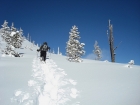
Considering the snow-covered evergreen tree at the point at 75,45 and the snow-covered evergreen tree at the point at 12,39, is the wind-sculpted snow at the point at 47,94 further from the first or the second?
the snow-covered evergreen tree at the point at 75,45

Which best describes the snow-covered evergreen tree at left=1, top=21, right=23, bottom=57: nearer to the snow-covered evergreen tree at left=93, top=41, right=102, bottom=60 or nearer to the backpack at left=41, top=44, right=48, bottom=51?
the backpack at left=41, top=44, right=48, bottom=51

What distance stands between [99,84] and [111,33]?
1460cm

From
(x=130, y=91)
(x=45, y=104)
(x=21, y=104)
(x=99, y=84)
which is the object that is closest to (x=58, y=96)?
(x=45, y=104)

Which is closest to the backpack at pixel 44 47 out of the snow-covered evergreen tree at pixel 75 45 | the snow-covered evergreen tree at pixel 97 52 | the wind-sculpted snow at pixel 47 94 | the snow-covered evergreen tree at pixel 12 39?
the snow-covered evergreen tree at pixel 12 39

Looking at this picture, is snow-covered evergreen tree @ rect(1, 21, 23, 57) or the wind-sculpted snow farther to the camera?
snow-covered evergreen tree @ rect(1, 21, 23, 57)

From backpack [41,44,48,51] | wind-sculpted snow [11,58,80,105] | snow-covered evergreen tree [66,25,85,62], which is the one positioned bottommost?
→ wind-sculpted snow [11,58,80,105]

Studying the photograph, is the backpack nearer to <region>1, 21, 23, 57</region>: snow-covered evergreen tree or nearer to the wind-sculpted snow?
<region>1, 21, 23, 57</region>: snow-covered evergreen tree

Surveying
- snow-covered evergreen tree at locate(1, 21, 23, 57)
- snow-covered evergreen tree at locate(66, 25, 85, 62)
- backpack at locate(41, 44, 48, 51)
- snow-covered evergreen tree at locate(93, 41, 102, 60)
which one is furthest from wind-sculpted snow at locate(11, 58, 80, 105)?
snow-covered evergreen tree at locate(93, 41, 102, 60)

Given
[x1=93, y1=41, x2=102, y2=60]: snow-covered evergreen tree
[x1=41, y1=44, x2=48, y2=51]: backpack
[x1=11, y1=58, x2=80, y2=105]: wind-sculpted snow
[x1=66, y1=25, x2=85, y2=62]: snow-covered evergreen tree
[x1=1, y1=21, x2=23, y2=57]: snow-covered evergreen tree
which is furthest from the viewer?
[x1=93, y1=41, x2=102, y2=60]: snow-covered evergreen tree

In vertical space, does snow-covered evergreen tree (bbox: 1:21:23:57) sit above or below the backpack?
above

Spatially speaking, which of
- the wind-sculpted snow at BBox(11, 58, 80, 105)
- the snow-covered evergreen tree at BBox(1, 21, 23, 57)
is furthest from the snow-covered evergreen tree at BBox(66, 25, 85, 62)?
the wind-sculpted snow at BBox(11, 58, 80, 105)

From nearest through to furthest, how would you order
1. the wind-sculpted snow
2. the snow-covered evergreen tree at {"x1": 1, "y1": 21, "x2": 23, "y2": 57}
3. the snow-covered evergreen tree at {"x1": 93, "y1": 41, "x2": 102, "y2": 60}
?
the wind-sculpted snow → the snow-covered evergreen tree at {"x1": 1, "y1": 21, "x2": 23, "y2": 57} → the snow-covered evergreen tree at {"x1": 93, "y1": 41, "x2": 102, "y2": 60}

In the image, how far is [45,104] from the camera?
4598mm

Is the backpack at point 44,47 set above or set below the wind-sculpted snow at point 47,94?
above
